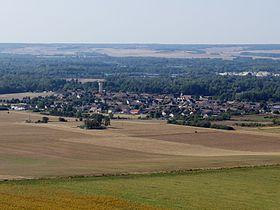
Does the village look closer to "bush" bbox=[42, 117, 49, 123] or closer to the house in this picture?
the house

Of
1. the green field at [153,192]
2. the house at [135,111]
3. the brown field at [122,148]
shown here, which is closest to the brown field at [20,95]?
the house at [135,111]

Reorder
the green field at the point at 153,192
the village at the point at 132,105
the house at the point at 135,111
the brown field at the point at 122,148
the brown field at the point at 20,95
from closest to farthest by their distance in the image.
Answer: the green field at the point at 153,192 < the brown field at the point at 122,148 < the village at the point at 132,105 < the house at the point at 135,111 < the brown field at the point at 20,95

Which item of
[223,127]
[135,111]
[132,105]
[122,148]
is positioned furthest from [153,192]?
[132,105]

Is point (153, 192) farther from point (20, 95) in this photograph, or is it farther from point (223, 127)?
point (20, 95)

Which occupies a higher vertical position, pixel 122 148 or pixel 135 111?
pixel 122 148

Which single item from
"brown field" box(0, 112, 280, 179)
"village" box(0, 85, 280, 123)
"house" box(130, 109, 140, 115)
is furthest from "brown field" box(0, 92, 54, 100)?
"brown field" box(0, 112, 280, 179)

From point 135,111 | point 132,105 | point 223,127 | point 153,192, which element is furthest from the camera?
point 132,105

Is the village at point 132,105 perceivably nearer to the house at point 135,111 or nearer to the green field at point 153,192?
the house at point 135,111

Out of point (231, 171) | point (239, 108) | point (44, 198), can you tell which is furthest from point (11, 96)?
point (44, 198)
